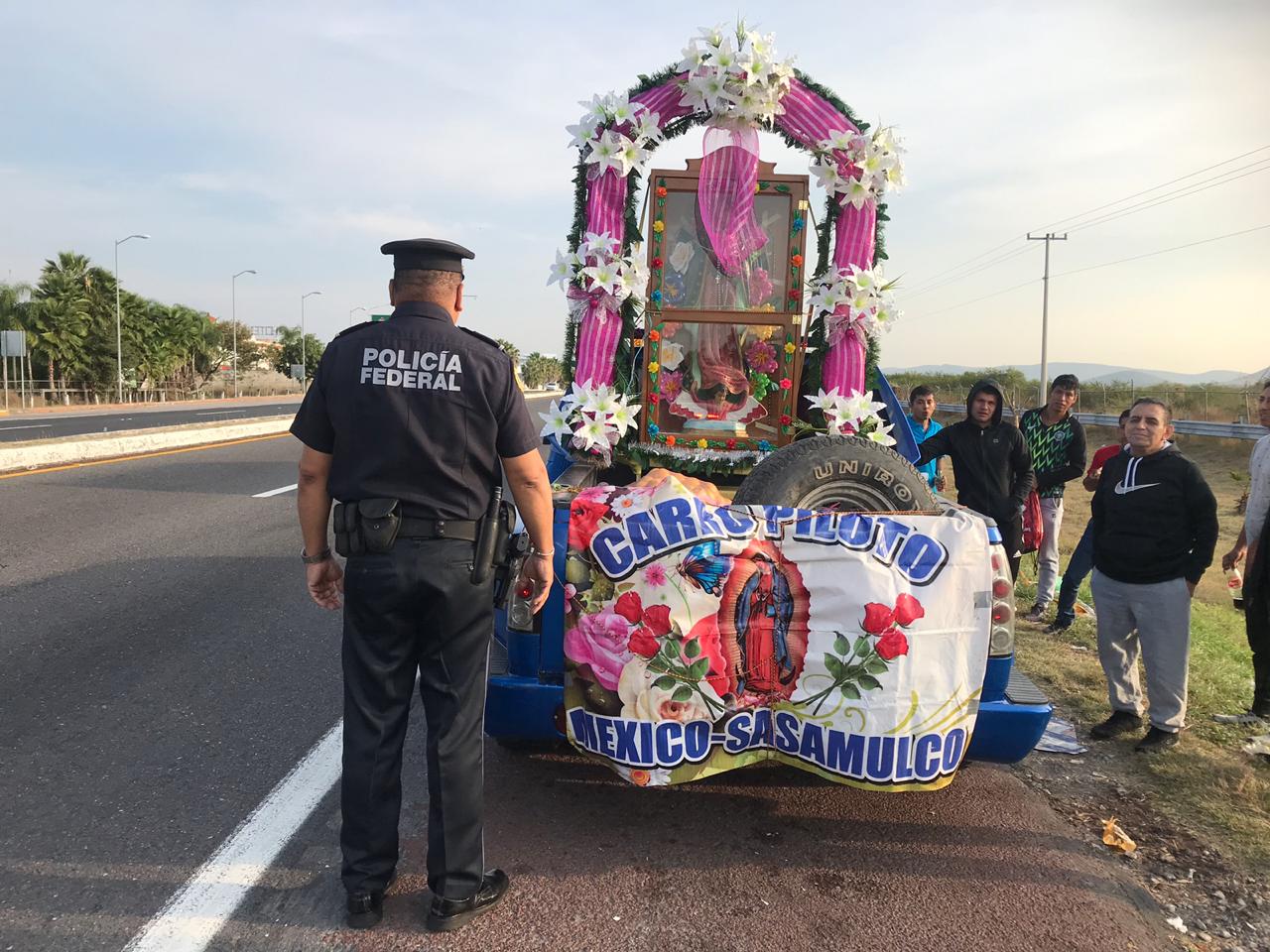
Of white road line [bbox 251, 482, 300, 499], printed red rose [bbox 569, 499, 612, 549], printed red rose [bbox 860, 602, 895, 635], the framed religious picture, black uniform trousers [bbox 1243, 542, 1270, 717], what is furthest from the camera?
white road line [bbox 251, 482, 300, 499]

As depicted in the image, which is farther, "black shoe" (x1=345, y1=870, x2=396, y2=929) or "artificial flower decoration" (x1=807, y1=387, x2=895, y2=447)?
"artificial flower decoration" (x1=807, y1=387, x2=895, y2=447)

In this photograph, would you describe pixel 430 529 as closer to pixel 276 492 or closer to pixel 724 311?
pixel 724 311

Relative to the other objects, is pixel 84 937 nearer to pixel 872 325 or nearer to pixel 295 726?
pixel 295 726

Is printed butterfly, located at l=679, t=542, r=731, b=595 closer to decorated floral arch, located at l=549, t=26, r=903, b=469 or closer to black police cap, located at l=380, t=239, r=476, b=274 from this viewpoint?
black police cap, located at l=380, t=239, r=476, b=274

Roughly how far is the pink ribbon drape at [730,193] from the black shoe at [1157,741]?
11.5 feet

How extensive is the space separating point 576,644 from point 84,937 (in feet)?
5.62

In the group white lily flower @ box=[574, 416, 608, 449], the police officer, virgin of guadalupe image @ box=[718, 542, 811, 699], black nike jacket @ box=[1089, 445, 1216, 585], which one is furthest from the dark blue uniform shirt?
black nike jacket @ box=[1089, 445, 1216, 585]

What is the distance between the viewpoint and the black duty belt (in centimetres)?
267

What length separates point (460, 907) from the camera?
2.68 meters

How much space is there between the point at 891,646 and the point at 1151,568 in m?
2.30

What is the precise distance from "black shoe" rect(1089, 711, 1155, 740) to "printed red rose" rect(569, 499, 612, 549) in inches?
124

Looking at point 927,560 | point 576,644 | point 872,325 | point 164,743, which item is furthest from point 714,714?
point 872,325

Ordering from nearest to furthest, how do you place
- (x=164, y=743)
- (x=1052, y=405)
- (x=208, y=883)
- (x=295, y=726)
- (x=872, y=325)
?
(x=208, y=883), (x=164, y=743), (x=295, y=726), (x=872, y=325), (x=1052, y=405)

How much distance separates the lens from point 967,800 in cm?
364
